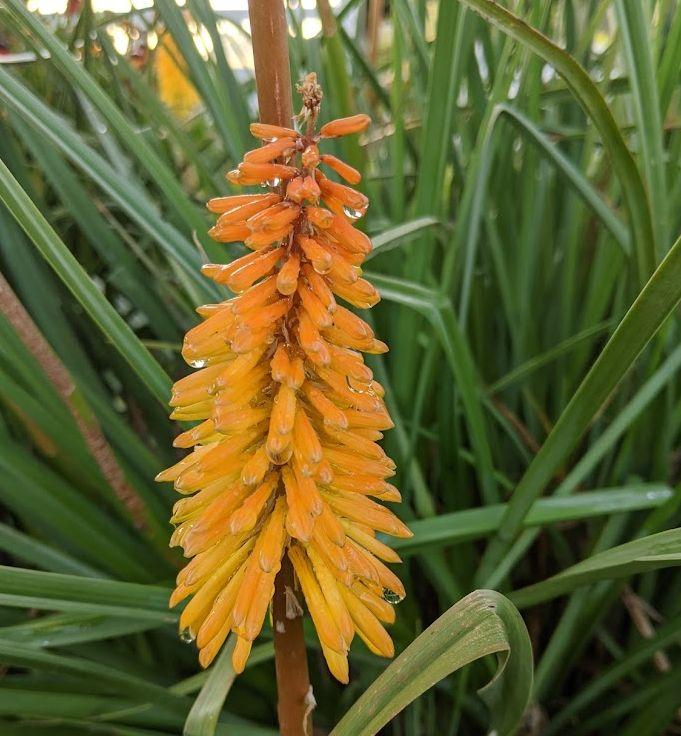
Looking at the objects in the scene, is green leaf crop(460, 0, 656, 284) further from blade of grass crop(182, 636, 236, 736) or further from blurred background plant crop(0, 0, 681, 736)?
blade of grass crop(182, 636, 236, 736)

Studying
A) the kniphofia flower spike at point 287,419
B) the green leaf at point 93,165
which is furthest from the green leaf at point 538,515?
the green leaf at point 93,165

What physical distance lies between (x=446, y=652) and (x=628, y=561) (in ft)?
0.60

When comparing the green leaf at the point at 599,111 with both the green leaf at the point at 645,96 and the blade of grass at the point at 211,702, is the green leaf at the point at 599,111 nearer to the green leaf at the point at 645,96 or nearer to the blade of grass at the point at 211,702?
the green leaf at the point at 645,96

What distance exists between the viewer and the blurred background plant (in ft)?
2.23

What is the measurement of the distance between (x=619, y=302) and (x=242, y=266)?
68 cm

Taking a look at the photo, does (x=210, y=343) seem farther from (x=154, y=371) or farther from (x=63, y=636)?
(x=63, y=636)

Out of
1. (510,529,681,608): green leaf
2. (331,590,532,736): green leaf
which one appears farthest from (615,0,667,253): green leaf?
(331,590,532,736): green leaf

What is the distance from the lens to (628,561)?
0.55m

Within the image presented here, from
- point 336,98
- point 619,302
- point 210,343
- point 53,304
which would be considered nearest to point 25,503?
point 53,304

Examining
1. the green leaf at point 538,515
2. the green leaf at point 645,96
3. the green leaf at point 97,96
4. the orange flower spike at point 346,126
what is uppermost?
the green leaf at point 97,96

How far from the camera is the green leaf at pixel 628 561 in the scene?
0.53 meters

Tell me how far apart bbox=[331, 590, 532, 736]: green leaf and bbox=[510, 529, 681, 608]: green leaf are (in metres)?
0.12

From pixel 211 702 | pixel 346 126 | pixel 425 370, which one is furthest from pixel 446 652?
pixel 425 370

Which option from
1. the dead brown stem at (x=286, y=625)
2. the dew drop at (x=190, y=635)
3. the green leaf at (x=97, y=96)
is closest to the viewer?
the dead brown stem at (x=286, y=625)
